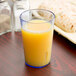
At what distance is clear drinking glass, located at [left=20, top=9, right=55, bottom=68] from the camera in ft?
1.83

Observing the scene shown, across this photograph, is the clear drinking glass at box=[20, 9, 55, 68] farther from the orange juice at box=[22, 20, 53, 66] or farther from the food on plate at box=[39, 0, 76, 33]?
the food on plate at box=[39, 0, 76, 33]

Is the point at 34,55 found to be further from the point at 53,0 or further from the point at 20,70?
the point at 53,0

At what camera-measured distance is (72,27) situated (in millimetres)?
847

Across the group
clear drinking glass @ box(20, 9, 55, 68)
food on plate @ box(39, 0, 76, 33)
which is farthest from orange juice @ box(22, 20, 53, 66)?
food on plate @ box(39, 0, 76, 33)

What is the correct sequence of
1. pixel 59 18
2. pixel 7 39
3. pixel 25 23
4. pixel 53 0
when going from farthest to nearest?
pixel 53 0 → pixel 59 18 → pixel 7 39 → pixel 25 23

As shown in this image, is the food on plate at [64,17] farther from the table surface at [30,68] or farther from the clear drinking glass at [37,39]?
the clear drinking glass at [37,39]

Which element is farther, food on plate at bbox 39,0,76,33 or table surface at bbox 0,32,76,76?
food on plate at bbox 39,0,76,33

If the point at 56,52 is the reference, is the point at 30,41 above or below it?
above

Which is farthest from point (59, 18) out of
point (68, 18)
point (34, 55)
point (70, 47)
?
point (34, 55)

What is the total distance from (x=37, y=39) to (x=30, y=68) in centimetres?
14

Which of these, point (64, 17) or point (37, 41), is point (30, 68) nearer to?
point (37, 41)

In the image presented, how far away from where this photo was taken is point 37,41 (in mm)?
574

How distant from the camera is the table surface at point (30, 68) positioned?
62 centimetres

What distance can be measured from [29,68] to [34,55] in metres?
0.07
